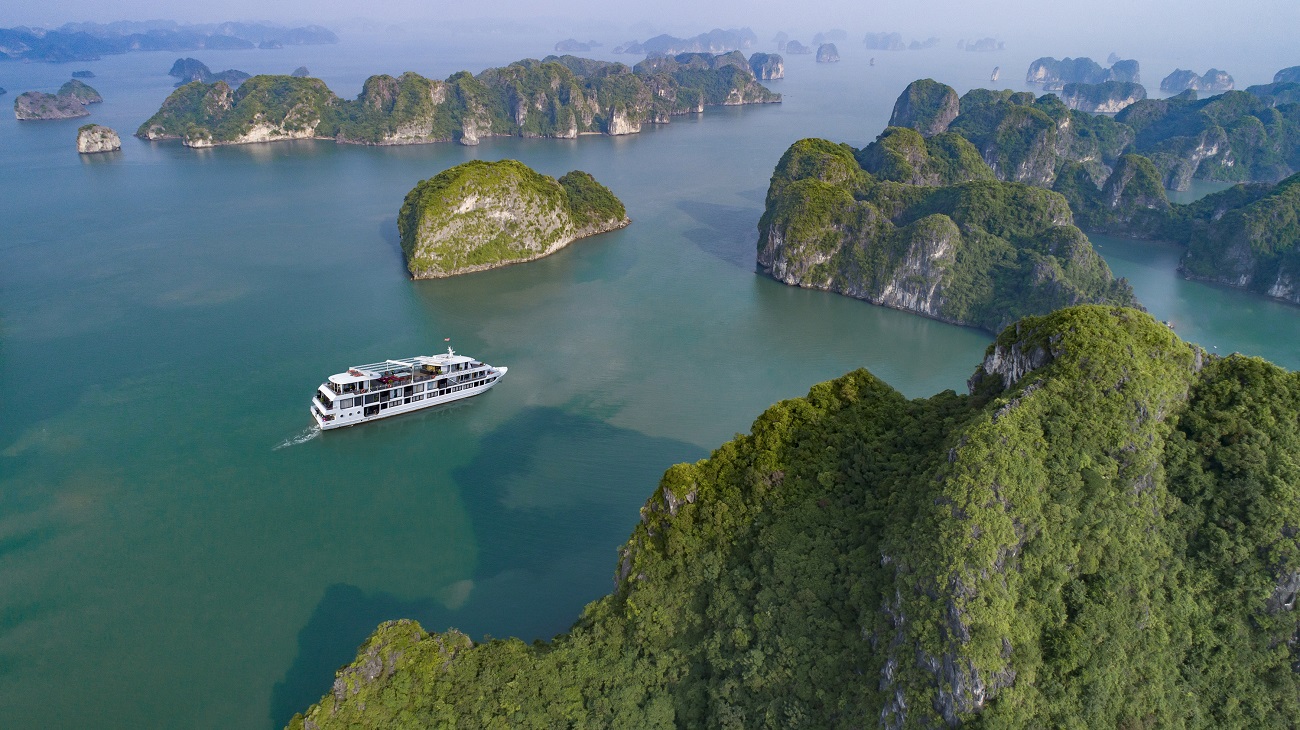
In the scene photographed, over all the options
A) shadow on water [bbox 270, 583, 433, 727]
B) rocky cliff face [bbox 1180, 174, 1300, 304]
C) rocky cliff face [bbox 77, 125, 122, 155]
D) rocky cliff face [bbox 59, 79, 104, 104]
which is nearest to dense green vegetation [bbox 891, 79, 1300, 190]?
rocky cliff face [bbox 1180, 174, 1300, 304]

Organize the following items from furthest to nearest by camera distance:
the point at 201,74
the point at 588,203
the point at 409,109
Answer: the point at 201,74, the point at 409,109, the point at 588,203

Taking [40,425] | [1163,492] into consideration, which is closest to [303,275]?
[40,425]

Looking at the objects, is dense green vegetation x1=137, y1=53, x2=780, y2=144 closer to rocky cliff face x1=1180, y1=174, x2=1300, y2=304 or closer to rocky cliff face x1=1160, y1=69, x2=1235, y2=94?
rocky cliff face x1=1180, y1=174, x2=1300, y2=304

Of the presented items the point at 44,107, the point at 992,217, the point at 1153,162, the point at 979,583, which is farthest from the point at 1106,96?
the point at 44,107

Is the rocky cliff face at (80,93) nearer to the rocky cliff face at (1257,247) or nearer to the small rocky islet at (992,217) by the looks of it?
the small rocky islet at (992,217)

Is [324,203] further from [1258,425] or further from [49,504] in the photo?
[1258,425]

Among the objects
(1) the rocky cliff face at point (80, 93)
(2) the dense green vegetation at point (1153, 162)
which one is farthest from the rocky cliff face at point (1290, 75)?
(1) the rocky cliff face at point (80, 93)

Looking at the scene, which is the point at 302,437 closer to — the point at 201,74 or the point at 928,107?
the point at 928,107
